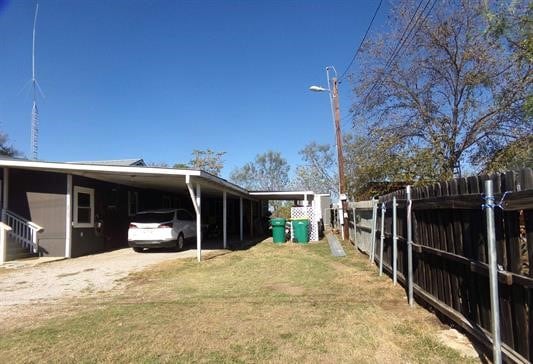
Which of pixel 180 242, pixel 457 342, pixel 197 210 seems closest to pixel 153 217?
pixel 180 242

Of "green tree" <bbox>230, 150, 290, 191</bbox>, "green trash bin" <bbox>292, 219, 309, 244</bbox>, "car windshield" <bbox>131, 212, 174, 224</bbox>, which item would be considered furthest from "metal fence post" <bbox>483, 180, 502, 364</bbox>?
"green tree" <bbox>230, 150, 290, 191</bbox>

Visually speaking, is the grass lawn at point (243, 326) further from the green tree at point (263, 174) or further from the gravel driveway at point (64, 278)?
the green tree at point (263, 174)

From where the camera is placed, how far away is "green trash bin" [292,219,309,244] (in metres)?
19.8

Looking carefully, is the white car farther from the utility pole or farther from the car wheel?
the utility pole

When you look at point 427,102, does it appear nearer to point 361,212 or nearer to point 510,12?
point 361,212

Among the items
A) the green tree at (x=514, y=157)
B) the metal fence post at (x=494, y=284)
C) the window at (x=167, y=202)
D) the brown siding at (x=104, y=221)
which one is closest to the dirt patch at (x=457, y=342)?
the metal fence post at (x=494, y=284)

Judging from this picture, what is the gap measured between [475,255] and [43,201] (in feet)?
44.6

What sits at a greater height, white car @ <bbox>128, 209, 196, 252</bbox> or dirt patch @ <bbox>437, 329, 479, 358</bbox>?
white car @ <bbox>128, 209, 196, 252</bbox>

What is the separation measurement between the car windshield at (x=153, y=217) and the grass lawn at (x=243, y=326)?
586 cm

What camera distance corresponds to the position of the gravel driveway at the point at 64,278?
7.96 meters

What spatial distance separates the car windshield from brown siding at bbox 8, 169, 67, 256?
241 cm

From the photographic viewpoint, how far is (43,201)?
47.3 ft

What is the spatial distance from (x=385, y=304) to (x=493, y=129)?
40.3 ft

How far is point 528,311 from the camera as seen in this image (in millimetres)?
3469
